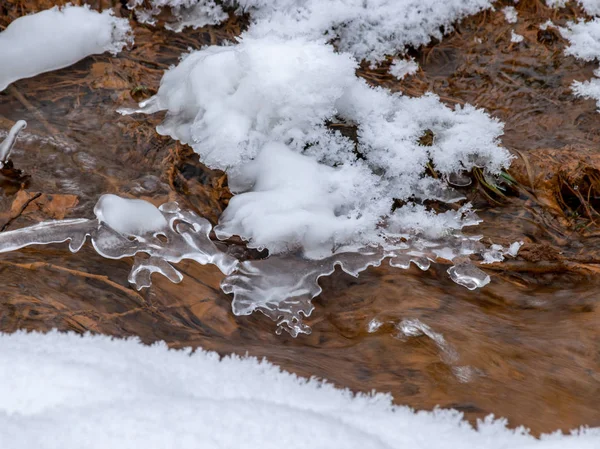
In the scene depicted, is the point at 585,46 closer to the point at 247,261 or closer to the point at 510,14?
the point at 510,14

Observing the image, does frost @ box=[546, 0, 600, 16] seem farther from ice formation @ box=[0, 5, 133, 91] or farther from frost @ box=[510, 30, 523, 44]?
ice formation @ box=[0, 5, 133, 91]

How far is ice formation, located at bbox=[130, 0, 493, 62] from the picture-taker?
11.0ft

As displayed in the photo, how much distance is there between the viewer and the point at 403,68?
11.2 ft

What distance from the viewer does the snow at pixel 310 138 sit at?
247cm

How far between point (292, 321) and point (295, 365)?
0.33 meters

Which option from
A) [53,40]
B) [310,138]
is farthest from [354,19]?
[53,40]

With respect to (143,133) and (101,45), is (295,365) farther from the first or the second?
(101,45)

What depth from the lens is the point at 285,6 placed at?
346cm

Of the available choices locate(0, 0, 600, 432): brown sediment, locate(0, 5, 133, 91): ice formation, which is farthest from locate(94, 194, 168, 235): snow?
locate(0, 5, 133, 91): ice formation

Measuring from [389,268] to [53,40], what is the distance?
2.25 metres

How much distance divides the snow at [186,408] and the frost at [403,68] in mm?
2300

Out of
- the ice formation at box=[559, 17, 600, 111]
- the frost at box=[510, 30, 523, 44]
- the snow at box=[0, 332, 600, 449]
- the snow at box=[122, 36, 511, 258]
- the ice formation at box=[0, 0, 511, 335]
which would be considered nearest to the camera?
the snow at box=[0, 332, 600, 449]

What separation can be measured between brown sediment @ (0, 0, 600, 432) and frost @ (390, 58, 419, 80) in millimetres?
53

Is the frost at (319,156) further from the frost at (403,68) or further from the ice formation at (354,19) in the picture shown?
the ice formation at (354,19)
